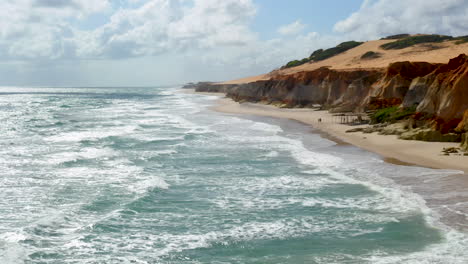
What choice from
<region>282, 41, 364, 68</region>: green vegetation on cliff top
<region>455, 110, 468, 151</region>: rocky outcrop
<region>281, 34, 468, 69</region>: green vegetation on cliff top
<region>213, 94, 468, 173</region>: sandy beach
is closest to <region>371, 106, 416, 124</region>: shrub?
<region>213, 94, 468, 173</region>: sandy beach

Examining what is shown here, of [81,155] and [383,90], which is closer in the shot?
[81,155]

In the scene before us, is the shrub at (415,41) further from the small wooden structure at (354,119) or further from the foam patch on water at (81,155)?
the foam patch on water at (81,155)

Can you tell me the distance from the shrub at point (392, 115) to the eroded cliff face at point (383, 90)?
76 centimetres

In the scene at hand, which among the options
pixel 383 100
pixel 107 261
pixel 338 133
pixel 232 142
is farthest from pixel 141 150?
pixel 383 100

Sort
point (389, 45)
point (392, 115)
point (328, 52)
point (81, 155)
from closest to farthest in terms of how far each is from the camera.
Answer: point (81, 155), point (392, 115), point (389, 45), point (328, 52)

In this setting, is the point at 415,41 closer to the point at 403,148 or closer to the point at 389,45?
the point at 389,45

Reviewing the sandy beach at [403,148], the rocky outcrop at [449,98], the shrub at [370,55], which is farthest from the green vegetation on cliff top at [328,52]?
the rocky outcrop at [449,98]

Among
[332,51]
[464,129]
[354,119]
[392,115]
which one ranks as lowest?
[354,119]

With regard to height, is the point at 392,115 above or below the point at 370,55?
below

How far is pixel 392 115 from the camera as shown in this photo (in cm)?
3775

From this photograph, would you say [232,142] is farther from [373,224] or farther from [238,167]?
[373,224]

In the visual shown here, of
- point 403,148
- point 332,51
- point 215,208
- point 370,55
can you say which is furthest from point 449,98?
point 332,51

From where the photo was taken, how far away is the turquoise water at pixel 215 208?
41.2 feet

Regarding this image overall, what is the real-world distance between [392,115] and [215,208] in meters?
25.4
